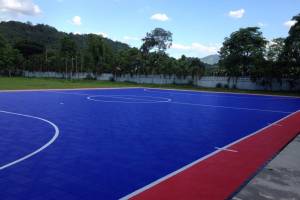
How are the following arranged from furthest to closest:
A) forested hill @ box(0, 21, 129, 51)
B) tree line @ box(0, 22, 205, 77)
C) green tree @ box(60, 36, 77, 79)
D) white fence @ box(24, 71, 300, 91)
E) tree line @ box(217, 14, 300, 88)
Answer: forested hill @ box(0, 21, 129, 51) → green tree @ box(60, 36, 77, 79) → tree line @ box(0, 22, 205, 77) → white fence @ box(24, 71, 300, 91) → tree line @ box(217, 14, 300, 88)

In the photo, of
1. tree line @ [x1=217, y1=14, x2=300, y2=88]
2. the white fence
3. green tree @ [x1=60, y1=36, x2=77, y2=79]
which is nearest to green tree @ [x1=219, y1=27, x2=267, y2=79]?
tree line @ [x1=217, y1=14, x2=300, y2=88]

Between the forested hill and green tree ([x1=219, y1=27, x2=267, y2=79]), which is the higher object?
the forested hill

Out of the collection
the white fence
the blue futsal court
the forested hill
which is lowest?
the blue futsal court

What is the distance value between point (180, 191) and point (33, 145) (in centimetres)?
435

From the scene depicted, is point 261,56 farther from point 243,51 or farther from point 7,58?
point 7,58

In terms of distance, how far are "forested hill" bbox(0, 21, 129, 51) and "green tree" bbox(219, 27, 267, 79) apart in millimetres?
49191

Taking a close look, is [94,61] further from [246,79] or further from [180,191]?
[180,191]

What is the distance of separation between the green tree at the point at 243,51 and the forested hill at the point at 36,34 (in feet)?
161

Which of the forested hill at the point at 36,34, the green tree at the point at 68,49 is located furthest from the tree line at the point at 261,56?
the forested hill at the point at 36,34

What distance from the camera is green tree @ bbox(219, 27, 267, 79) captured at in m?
39.1

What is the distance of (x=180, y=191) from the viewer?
16.9 feet

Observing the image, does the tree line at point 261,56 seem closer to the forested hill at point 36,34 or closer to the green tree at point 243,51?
the green tree at point 243,51

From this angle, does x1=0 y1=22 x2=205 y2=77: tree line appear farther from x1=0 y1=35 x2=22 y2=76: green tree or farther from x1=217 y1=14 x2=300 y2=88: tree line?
x1=217 y1=14 x2=300 y2=88: tree line

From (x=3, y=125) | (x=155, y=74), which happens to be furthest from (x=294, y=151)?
(x=155, y=74)
